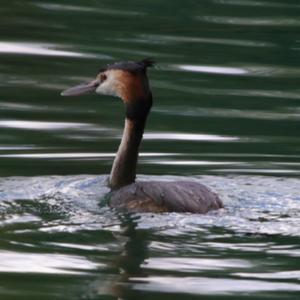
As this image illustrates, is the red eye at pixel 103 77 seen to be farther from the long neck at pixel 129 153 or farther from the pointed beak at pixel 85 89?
the long neck at pixel 129 153

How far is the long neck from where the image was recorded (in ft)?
36.0

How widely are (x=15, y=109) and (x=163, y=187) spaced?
148 inches

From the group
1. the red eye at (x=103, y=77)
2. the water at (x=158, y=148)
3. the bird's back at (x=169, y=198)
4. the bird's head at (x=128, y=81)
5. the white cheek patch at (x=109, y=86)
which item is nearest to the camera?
the water at (x=158, y=148)

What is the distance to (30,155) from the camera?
12.1 meters

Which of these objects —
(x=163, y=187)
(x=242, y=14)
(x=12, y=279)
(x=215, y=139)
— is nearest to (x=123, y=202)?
(x=163, y=187)

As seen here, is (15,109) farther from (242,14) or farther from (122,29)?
(242,14)

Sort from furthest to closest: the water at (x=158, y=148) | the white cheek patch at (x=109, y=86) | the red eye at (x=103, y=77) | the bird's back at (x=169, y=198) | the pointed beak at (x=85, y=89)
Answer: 1. the pointed beak at (x=85, y=89)
2. the red eye at (x=103, y=77)
3. the white cheek patch at (x=109, y=86)
4. the bird's back at (x=169, y=198)
5. the water at (x=158, y=148)

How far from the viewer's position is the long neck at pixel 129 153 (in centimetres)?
1098

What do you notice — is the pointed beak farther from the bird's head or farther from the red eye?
the bird's head

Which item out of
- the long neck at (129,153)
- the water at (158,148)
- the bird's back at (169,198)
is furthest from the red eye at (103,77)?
the bird's back at (169,198)

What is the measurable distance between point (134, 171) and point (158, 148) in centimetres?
151

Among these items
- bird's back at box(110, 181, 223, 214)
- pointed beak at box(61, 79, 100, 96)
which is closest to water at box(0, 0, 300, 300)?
bird's back at box(110, 181, 223, 214)

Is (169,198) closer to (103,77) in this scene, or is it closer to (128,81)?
(128,81)

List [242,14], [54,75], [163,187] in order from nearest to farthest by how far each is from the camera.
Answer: [163,187] < [54,75] < [242,14]
